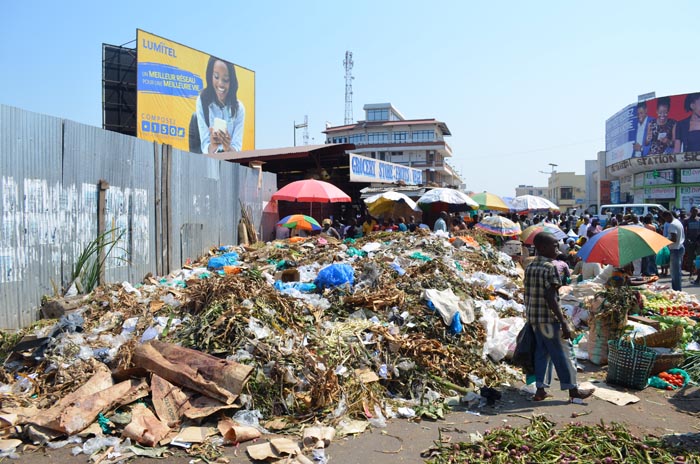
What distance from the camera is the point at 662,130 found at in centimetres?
4028

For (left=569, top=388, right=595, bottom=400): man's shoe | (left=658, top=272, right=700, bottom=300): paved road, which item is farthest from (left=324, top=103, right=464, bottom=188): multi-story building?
(left=569, top=388, right=595, bottom=400): man's shoe

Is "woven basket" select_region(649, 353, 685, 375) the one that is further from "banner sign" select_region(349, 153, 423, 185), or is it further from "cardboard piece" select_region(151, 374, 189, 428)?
"banner sign" select_region(349, 153, 423, 185)

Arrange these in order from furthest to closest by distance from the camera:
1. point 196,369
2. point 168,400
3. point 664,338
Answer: point 664,338 → point 196,369 → point 168,400

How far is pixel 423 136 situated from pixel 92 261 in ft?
197

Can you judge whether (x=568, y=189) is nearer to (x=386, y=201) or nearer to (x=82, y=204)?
(x=386, y=201)

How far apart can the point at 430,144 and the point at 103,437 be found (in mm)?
62886

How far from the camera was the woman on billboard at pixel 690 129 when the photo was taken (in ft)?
126

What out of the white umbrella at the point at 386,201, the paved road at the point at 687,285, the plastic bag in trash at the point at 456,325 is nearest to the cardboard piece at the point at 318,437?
the plastic bag in trash at the point at 456,325

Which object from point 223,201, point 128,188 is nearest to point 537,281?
point 128,188

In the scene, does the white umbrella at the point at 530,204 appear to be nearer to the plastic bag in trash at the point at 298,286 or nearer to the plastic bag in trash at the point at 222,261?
the plastic bag in trash at the point at 222,261

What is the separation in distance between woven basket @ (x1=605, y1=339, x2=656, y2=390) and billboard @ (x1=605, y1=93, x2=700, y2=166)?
40799mm

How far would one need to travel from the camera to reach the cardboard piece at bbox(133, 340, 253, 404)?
4.47 meters

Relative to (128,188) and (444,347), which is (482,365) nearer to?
(444,347)

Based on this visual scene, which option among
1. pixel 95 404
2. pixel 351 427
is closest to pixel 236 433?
pixel 351 427
